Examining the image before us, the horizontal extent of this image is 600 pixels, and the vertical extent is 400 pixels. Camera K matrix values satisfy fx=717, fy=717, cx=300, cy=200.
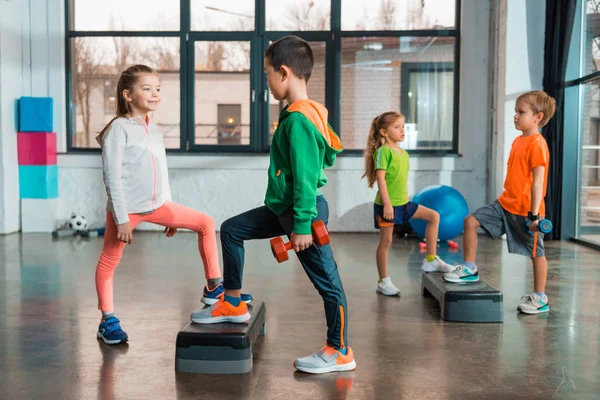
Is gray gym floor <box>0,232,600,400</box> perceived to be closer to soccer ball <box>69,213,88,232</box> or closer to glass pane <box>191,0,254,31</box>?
soccer ball <box>69,213,88,232</box>

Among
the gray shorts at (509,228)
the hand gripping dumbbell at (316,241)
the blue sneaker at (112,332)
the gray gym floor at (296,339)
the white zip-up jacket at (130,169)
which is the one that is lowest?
the gray gym floor at (296,339)

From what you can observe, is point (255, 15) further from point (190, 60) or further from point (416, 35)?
point (416, 35)

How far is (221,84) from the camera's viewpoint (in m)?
7.64

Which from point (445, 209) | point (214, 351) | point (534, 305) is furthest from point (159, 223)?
point (445, 209)

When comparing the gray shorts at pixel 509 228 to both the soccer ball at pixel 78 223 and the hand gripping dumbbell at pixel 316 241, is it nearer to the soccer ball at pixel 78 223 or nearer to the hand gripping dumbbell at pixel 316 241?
the hand gripping dumbbell at pixel 316 241

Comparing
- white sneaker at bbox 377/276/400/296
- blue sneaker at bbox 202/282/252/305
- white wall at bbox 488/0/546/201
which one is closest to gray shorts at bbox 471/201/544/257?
white sneaker at bbox 377/276/400/296

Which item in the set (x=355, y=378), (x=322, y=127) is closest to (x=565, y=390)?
(x=355, y=378)

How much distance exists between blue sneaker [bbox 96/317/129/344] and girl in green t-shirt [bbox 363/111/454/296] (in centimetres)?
160

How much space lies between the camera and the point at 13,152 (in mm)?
7141

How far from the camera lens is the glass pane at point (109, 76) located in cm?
764

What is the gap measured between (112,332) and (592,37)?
17.1 feet

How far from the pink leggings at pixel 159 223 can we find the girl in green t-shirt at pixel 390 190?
4.03 feet

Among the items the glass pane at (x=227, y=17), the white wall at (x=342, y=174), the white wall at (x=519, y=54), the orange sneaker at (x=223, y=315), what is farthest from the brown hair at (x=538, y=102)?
the glass pane at (x=227, y=17)

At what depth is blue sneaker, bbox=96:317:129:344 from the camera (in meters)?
2.93
